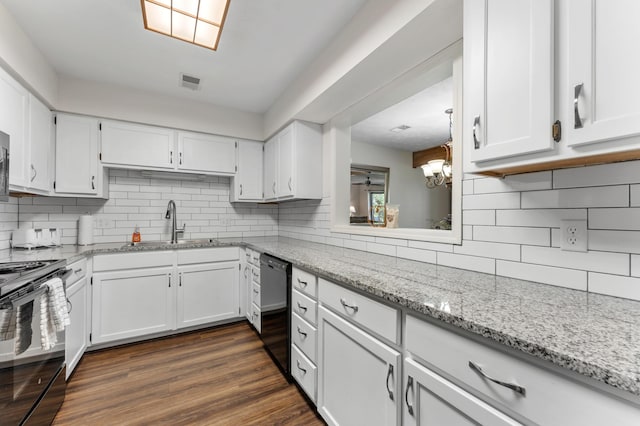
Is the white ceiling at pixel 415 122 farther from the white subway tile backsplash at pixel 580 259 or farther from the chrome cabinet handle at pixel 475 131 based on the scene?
the white subway tile backsplash at pixel 580 259

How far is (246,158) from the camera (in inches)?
135

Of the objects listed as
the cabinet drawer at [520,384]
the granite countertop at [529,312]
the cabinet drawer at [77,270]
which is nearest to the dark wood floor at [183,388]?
the cabinet drawer at [77,270]

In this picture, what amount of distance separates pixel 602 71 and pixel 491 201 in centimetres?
68

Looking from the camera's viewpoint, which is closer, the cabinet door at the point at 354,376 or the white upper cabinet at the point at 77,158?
the cabinet door at the point at 354,376

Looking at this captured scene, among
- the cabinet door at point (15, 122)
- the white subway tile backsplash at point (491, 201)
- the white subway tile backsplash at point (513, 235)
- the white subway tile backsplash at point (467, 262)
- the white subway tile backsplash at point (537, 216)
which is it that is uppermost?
the cabinet door at point (15, 122)

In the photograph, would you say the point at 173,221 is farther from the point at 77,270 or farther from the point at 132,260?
the point at 77,270

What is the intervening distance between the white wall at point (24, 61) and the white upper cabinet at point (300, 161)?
1.98 m

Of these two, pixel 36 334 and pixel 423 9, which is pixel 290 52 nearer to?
pixel 423 9

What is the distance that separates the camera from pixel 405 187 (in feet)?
14.5

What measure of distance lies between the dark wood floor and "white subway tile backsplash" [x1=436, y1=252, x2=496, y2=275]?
117cm

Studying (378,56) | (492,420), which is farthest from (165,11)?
(492,420)

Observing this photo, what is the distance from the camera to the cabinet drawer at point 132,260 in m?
2.44

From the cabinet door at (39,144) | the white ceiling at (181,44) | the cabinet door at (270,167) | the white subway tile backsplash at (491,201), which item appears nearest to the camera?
the white subway tile backsplash at (491,201)

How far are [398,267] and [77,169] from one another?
9.72 feet
